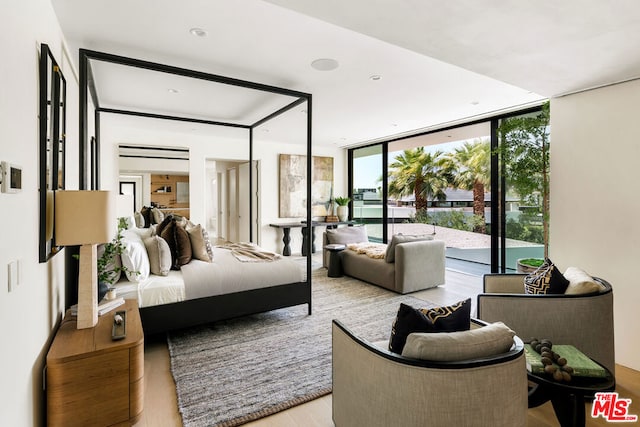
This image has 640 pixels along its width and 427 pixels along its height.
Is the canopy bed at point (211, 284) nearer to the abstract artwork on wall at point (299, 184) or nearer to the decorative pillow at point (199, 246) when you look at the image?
the decorative pillow at point (199, 246)

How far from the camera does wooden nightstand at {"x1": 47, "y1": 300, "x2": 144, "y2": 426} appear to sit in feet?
5.51

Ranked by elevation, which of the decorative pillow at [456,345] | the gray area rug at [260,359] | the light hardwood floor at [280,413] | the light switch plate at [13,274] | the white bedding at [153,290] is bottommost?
the light hardwood floor at [280,413]

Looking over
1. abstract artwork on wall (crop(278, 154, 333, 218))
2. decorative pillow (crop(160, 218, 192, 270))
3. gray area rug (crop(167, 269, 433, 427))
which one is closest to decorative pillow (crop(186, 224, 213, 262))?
decorative pillow (crop(160, 218, 192, 270))

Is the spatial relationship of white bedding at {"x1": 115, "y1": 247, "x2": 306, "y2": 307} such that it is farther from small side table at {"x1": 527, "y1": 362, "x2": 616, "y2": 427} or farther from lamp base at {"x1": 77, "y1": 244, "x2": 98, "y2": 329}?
small side table at {"x1": 527, "y1": 362, "x2": 616, "y2": 427}

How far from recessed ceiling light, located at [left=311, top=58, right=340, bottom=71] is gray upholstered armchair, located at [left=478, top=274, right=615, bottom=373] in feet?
7.88

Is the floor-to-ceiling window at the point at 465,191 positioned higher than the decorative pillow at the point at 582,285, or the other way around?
the floor-to-ceiling window at the point at 465,191

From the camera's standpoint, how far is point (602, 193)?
2.81 meters

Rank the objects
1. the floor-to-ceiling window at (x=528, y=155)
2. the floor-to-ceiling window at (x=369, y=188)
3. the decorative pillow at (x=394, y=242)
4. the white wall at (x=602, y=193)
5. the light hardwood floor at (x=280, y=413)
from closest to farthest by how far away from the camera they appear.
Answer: the light hardwood floor at (x=280, y=413) → the white wall at (x=602, y=193) → the floor-to-ceiling window at (x=528, y=155) → the decorative pillow at (x=394, y=242) → the floor-to-ceiling window at (x=369, y=188)

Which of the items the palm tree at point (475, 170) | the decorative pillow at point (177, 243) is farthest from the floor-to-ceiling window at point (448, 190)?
the decorative pillow at point (177, 243)

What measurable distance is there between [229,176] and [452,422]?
7.34m

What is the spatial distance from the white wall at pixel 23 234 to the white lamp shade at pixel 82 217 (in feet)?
0.60

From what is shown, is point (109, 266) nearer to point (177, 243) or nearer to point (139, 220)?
point (177, 243)

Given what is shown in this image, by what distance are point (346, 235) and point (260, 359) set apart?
3562mm

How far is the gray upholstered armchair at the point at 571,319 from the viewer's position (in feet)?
7.18
